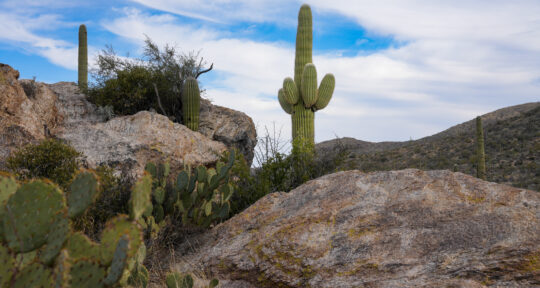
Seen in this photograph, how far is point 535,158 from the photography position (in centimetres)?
2184

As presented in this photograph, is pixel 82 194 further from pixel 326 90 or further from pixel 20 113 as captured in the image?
pixel 326 90

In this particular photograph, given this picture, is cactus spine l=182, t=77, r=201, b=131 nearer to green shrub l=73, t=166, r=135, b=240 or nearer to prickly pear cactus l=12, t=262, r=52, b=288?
green shrub l=73, t=166, r=135, b=240

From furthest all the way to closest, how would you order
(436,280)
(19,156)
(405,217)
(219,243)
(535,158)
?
(535,158), (19,156), (219,243), (405,217), (436,280)

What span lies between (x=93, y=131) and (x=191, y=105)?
2836 mm

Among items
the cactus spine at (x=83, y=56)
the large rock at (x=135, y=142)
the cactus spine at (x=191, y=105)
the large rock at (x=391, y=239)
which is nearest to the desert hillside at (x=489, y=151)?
the cactus spine at (x=191, y=105)

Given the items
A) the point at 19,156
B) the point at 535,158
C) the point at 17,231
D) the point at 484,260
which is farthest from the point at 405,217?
the point at 535,158

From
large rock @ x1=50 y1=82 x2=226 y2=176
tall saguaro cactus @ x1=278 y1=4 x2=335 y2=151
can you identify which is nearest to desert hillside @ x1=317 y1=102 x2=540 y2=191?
tall saguaro cactus @ x1=278 y1=4 x2=335 y2=151

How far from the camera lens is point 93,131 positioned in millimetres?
9180

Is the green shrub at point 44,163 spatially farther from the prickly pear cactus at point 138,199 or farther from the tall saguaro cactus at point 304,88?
the tall saguaro cactus at point 304,88

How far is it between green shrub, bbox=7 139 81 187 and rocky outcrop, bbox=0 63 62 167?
0.64m

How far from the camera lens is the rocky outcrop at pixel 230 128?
1123cm

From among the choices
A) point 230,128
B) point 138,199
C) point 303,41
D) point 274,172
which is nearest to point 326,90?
point 303,41

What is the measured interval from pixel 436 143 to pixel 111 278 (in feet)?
93.4

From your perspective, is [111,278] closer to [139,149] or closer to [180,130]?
[139,149]
